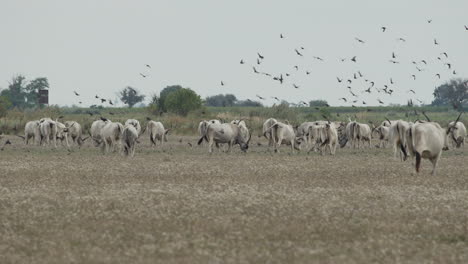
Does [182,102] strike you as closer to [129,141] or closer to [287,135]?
[287,135]

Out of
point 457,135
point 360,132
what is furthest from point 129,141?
point 457,135

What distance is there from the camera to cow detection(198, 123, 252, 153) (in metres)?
45.7

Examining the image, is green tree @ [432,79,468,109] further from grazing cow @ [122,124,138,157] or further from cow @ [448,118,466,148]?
grazing cow @ [122,124,138,157]

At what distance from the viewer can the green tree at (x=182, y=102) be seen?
9731cm

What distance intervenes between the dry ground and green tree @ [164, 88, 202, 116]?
68389 millimetres

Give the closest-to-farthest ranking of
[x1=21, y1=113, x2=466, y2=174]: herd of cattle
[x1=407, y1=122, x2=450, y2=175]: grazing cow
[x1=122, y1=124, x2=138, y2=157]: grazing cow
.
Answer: [x1=407, y1=122, x2=450, y2=175]: grazing cow < [x1=21, y1=113, x2=466, y2=174]: herd of cattle < [x1=122, y1=124, x2=138, y2=157]: grazing cow

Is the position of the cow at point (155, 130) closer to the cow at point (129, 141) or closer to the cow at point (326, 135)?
the cow at point (326, 135)

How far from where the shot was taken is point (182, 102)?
9812cm

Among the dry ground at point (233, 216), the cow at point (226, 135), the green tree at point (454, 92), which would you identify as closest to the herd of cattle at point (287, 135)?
the cow at point (226, 135)

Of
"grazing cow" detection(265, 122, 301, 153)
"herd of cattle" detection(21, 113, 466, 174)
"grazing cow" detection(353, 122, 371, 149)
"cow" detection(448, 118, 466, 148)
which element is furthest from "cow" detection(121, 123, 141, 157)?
"cow" detection(448, 118, 466, 148)

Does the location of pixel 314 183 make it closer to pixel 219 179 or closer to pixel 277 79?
pixel 219 179

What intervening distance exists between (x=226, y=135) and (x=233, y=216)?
29.9 metres

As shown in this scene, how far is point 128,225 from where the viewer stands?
15.2 meters

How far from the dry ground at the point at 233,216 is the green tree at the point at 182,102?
6839 centimetres
